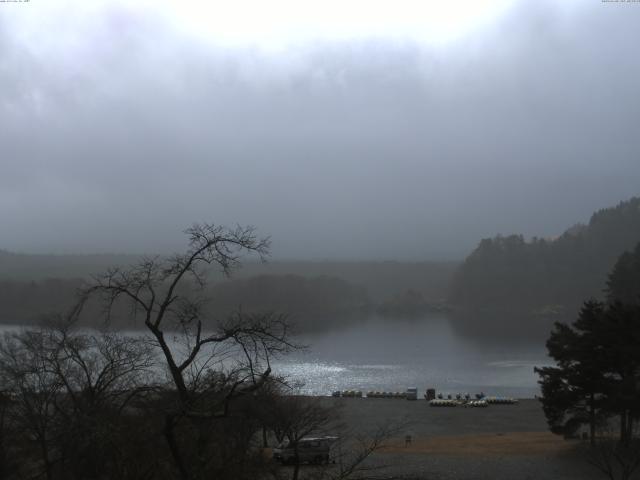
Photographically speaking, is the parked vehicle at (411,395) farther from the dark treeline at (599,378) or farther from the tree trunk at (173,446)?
the tree trunk at (173,446)

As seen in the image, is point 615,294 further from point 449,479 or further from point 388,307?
point 388,307

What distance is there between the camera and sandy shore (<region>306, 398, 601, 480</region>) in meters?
10.8

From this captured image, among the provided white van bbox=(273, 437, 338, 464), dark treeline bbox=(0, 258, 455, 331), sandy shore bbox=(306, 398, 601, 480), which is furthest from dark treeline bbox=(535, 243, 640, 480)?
dark treeline bbox=(0, 258, 455, 331)

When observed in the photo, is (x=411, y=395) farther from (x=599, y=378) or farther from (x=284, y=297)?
(x=284, y=297)

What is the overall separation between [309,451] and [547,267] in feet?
226

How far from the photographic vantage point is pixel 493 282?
237 ft

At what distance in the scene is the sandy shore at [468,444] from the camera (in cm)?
1080

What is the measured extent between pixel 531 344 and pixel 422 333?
859 cm

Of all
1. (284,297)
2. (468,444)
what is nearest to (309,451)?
(468,444)

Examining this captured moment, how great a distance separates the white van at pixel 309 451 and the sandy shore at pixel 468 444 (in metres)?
0.89

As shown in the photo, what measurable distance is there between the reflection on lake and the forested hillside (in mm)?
27383

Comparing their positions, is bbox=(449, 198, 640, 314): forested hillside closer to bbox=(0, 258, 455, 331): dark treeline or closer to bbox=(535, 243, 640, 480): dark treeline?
bbox=(0, 258, 455, 331): dark treeline

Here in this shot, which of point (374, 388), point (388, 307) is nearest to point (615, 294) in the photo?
point (374, 388)

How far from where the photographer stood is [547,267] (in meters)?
74.9
